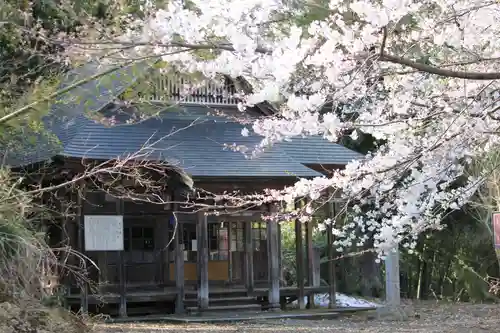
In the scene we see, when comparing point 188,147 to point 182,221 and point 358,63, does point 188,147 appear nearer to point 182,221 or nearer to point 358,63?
point 182,221

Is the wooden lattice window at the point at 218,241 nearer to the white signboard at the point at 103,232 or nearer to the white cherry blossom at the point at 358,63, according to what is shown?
the white signboard at the point at 103,232

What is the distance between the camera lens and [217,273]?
14.7 metres

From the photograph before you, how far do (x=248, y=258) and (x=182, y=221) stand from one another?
5.00 ft

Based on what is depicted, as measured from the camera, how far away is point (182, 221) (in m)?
14.1

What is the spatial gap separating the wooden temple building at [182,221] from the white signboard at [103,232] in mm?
17

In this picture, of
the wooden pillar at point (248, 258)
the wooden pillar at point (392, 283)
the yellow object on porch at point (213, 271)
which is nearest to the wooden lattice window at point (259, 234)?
the wooden pillar at point (248, 258)

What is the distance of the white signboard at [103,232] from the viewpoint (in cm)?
1209

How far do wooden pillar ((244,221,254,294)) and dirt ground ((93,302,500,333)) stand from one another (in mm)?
1926

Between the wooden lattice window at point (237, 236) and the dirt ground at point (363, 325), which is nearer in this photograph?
the dirt ground at point (363, 325)

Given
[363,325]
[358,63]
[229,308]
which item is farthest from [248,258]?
[358,63]

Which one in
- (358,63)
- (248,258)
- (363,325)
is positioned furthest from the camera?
(248,258)

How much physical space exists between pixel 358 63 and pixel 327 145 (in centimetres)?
1204

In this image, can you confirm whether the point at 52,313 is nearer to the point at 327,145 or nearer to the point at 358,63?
the point at 358,63

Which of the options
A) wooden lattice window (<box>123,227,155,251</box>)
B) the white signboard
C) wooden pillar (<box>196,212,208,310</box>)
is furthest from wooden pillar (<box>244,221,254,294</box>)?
the white signboard
